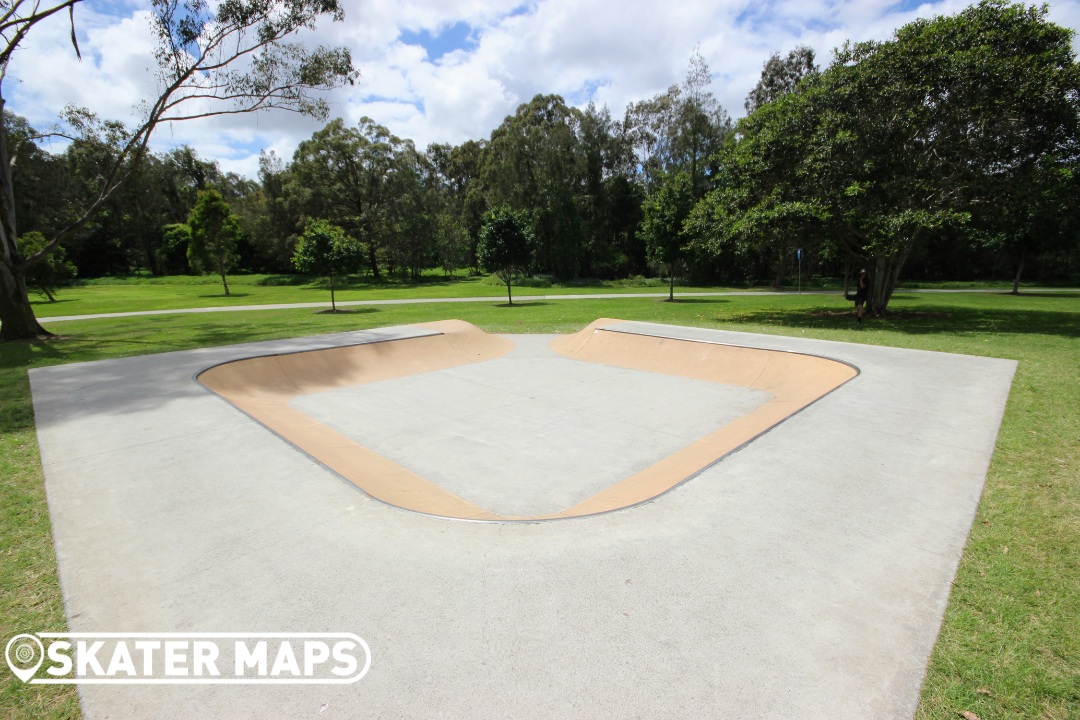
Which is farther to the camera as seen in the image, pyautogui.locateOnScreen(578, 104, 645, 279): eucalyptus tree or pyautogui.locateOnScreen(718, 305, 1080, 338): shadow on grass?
pyautogui.locateOnScreen(578, 104, 645, 279): eucalyptus tree

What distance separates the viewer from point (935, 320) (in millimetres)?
16188

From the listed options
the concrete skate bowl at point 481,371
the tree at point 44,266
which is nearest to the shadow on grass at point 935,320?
the concrete skate bowl at point 481,371

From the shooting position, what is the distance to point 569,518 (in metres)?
3.85

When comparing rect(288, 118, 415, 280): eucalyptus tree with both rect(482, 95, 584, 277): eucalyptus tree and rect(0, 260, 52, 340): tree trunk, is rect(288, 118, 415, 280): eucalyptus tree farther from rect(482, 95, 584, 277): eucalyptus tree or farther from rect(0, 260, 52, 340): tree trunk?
rect(0, 260, 52, 340): tree trunk

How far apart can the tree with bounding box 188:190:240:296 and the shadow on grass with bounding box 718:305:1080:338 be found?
30.7m

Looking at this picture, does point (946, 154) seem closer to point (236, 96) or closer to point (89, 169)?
point (236, 96)

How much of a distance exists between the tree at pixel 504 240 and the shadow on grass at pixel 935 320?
1066 centimetres

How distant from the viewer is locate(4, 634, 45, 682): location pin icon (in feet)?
7.88

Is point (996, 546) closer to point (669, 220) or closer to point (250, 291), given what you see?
point (669, 220)

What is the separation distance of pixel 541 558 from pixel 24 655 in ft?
9.10

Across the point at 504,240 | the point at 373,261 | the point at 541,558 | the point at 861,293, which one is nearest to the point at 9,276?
the point at 504,240

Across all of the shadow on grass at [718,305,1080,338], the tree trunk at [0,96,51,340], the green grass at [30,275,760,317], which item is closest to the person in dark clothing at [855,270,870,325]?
the shadow on grass at [718,305,1080,338]

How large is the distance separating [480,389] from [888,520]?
21.9 ft

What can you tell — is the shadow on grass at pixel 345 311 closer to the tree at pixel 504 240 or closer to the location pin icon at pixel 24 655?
the tree at pixel 504 240
